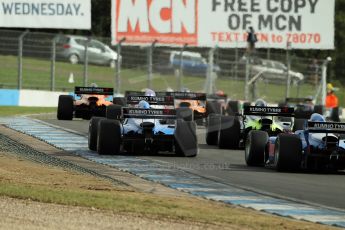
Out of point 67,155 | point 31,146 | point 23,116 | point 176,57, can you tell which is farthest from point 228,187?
point 176,57

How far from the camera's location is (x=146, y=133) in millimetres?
20016

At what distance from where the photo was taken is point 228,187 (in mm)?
14852

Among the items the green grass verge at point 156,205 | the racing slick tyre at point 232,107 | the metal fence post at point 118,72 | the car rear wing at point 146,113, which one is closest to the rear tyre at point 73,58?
the metal fence post at point 118,72

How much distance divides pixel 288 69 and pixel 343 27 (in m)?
21.2

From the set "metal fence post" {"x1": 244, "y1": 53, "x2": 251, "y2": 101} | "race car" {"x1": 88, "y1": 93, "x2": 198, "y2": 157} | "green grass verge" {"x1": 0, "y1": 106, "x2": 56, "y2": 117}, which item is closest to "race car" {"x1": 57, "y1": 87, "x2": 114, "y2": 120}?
"green grass verge" {"x1": 0, "y1": 106, "x2": 56, "y2": 117}

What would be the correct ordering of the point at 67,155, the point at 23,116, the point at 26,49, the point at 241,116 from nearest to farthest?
the point at 67,155 < the point at 241,116 < the point at 23,116 < the point at 26,49

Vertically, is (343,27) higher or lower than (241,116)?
higher

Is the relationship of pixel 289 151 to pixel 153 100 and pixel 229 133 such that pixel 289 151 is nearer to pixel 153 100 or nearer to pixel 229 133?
pixel 229 133

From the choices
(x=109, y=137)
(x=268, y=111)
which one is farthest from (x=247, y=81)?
(x=109, y=137)

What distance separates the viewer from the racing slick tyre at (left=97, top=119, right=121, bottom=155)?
64.5 ft

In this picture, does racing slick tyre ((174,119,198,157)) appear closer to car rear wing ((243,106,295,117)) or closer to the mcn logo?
car rear wing ((243,106,295,117))

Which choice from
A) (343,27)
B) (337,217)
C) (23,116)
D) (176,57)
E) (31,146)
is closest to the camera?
(337,217)

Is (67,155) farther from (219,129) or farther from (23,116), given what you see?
(23,116)

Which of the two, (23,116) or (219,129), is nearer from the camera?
(219,129)
